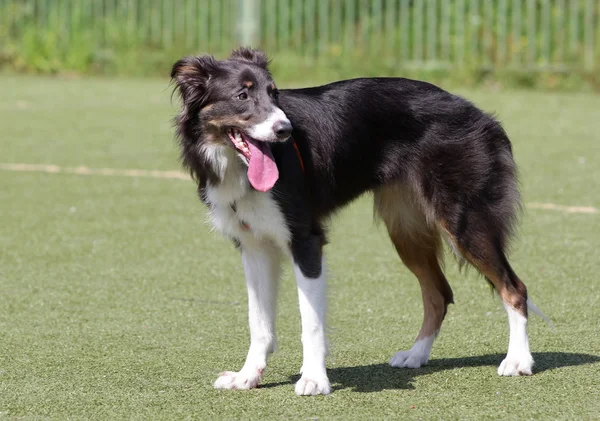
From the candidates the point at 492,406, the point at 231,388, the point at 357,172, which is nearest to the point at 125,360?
Answer: the point at 231,388

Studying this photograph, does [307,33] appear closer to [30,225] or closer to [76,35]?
[76,35]

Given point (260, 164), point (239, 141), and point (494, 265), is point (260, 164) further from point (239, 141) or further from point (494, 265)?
point (494, 265)

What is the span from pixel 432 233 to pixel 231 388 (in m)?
1.44

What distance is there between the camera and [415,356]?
520cm

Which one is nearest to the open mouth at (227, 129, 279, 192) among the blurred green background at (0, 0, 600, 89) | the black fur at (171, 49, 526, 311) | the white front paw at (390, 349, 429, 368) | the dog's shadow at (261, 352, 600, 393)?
the black fur at (171, 49, 526, 311)

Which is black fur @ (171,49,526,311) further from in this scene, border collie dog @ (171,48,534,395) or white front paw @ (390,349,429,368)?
white front paw @ (390,349,429,368)

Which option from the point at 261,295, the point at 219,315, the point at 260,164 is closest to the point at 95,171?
the point at 219,315

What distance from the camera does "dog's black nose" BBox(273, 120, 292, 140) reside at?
175 inches

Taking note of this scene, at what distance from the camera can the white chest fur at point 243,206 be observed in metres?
4.71

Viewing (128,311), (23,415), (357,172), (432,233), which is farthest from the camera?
(128,311)

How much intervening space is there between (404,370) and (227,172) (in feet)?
4.32

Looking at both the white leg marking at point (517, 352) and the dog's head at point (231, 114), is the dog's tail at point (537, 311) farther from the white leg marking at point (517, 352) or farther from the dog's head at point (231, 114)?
the dog's head at point (231, 114)

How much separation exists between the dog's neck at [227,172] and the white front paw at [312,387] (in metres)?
0.88

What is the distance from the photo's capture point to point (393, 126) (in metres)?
5.12
